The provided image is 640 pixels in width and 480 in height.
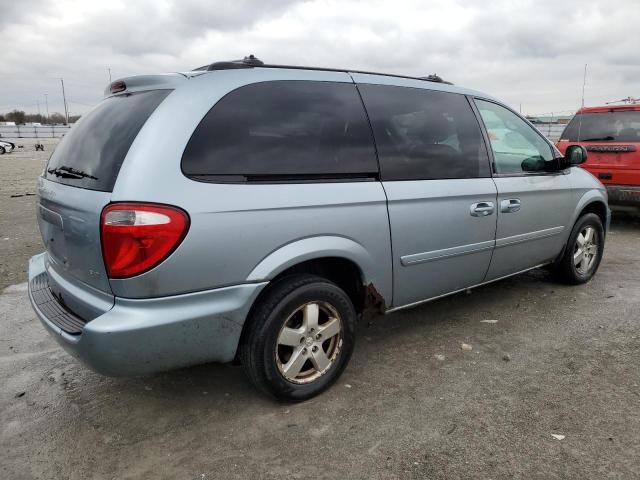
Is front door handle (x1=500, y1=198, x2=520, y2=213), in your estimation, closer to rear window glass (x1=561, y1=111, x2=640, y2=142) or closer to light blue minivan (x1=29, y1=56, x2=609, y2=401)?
light blue minivan (x1=29, y1=56, x2=609, y2=401)

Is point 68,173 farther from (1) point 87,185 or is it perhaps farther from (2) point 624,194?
(2) point 624,194

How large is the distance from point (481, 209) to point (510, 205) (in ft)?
1.26

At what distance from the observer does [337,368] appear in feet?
9.84

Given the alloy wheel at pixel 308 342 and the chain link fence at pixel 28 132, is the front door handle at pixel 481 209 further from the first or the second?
the chain link fence at pixel 28 132

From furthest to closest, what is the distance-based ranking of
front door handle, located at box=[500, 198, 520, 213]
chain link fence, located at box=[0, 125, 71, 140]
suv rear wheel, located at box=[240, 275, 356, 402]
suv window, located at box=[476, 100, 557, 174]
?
chain link fence, located at box=[0, 125, 71, 140], suv window, located at box=[476, 100, 557, 174], front door handle, located at box=[500, 198, 520, 213], suv rear wheel, located at box=[240, 275, 356, 402]

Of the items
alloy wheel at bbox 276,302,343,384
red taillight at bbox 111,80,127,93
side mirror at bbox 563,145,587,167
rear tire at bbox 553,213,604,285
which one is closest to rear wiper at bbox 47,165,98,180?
red taillight at bbox 111,80,127,93

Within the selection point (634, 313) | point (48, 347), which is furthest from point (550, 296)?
point (48, 347)

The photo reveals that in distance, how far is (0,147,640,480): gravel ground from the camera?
2369 mm

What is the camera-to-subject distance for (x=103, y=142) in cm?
260

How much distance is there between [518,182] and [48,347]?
11.8 ft

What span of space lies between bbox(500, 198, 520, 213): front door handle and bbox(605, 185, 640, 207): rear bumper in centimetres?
414

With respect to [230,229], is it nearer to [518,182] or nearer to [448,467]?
[448,467]

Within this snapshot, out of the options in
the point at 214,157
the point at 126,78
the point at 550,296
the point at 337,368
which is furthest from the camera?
the point at 550,296

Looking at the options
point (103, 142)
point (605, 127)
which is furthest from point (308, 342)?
point (605, 127)
